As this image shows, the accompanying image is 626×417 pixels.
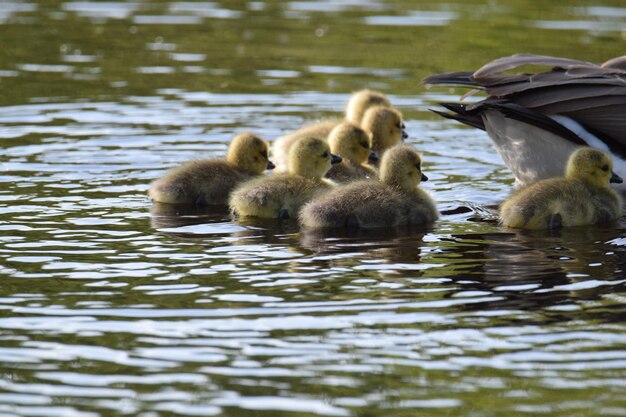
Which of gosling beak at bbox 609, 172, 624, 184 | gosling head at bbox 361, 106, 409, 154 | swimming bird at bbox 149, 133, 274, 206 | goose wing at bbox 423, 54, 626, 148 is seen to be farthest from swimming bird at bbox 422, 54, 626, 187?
swimming bird at bbox 149, 133, 274, 206

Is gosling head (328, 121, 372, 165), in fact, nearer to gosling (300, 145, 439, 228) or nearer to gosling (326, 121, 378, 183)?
gosling (326, 121, 378, 183)

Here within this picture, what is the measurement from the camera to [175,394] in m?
4.80

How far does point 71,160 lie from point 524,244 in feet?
13.4

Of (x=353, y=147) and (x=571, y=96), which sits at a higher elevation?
(x=571, y=96)

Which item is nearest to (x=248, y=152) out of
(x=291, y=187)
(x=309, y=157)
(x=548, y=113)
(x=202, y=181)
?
(x=202, y=181)

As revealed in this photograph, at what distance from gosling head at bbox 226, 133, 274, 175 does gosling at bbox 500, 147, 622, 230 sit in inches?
73.0

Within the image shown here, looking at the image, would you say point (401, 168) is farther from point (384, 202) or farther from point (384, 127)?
point (384, 127)

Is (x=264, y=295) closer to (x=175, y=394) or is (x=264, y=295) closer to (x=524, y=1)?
(x=175, y=394)

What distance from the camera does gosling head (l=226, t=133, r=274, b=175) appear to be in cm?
872

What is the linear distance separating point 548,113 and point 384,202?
137 cm

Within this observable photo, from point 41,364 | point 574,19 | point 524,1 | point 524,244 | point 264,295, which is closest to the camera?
point 41,364

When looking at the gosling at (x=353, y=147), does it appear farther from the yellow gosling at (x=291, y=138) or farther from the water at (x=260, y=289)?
the water at (x=260, y=289)

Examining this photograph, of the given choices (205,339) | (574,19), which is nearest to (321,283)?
(205,339)

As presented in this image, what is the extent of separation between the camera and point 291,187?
8031 mm
